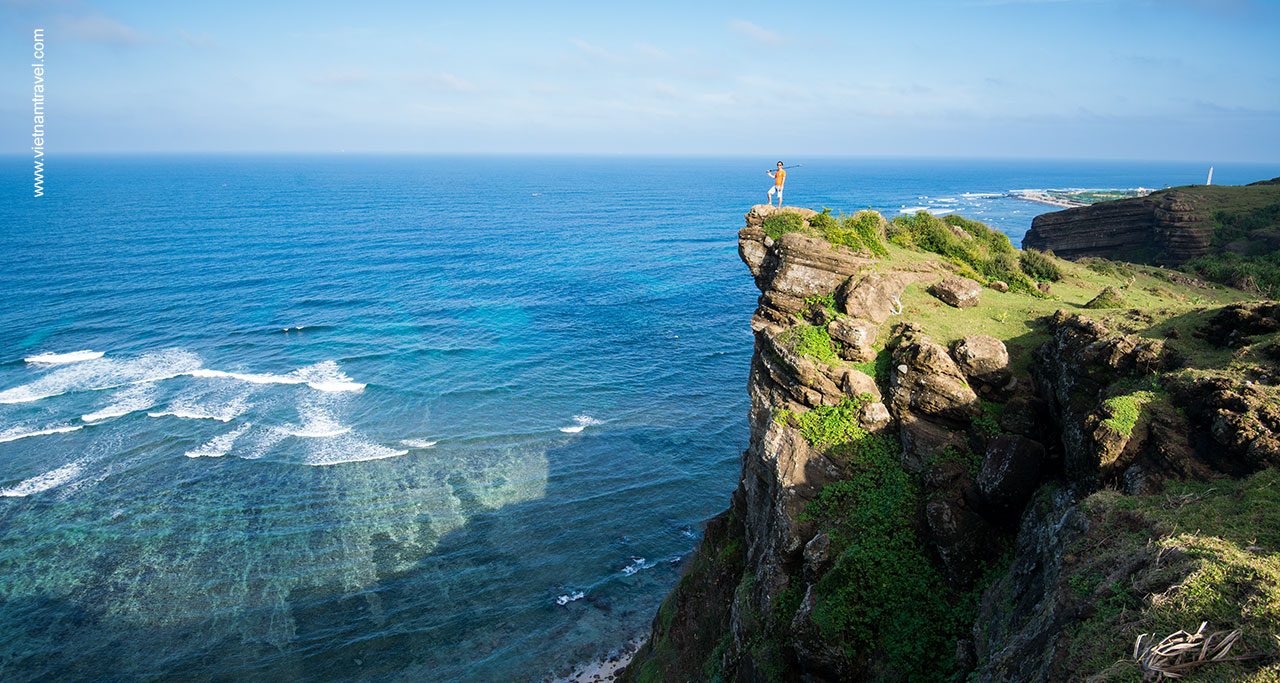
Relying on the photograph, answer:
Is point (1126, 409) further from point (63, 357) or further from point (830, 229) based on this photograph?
point (63, 357)

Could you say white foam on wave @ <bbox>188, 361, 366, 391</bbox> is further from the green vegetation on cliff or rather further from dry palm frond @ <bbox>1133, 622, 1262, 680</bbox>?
the green vegetation on cliff

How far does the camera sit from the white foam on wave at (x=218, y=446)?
38.5m

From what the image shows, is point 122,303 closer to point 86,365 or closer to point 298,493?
point 86,365

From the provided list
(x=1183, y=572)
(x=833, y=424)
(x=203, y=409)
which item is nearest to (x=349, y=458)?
(x=203, y=409)

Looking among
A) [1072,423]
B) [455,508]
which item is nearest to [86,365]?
[455,508]

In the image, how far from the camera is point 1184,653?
24.0 feet

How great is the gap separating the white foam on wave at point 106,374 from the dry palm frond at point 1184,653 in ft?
192

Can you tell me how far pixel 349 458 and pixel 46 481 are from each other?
53.0 feet

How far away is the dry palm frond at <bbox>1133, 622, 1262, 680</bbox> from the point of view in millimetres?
7062

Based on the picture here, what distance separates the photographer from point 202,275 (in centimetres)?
7394

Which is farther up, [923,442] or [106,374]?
[923,442]

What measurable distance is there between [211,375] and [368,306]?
1922 cm

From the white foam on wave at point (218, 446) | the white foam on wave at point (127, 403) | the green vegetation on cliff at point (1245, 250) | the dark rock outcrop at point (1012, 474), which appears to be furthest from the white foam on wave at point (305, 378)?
the green vegetation on cliff at point (1245, 250)

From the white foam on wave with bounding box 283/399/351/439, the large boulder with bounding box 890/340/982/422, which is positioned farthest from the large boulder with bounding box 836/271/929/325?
the white foam on wave with bounding box 283/399/351/439
